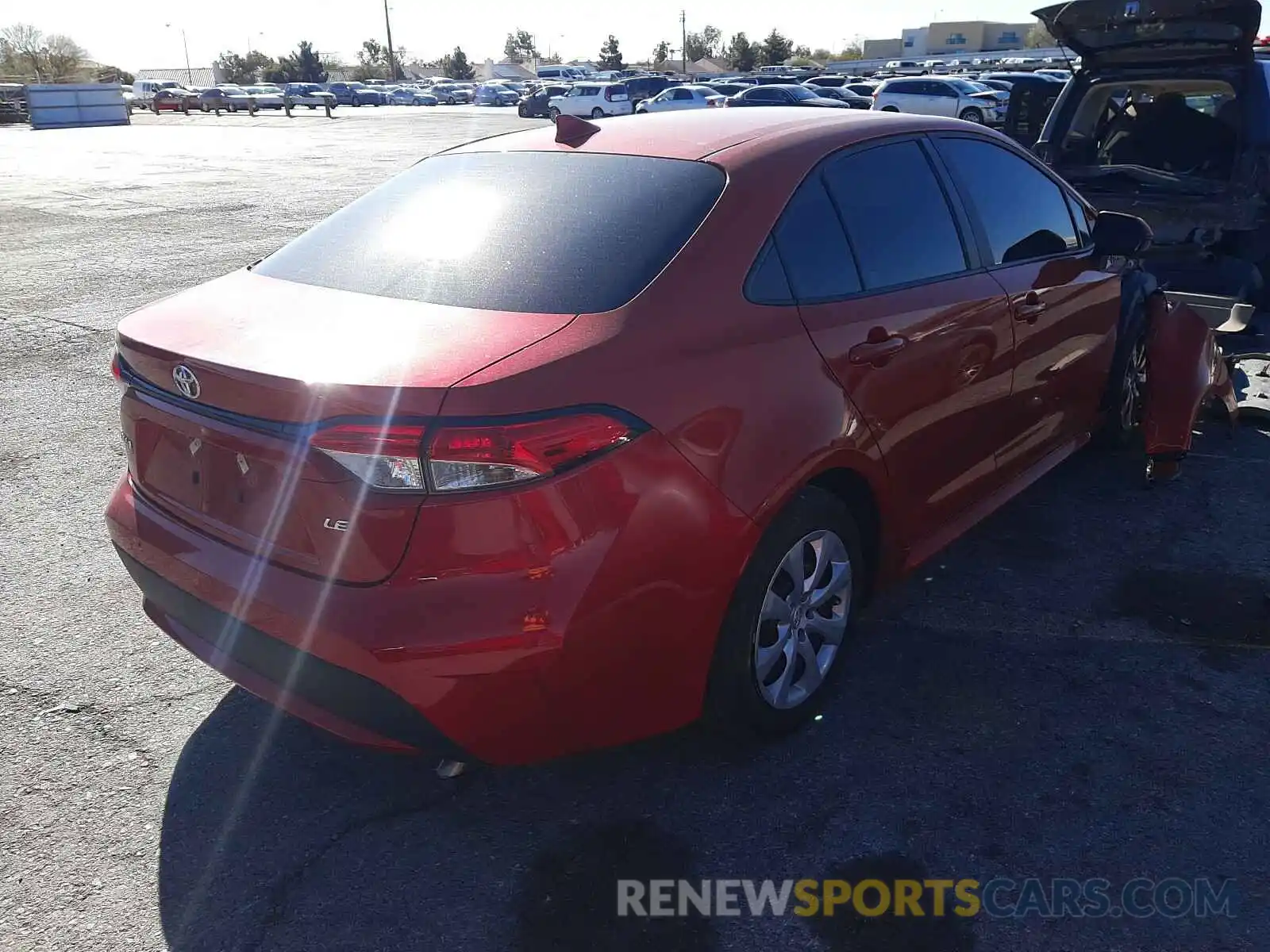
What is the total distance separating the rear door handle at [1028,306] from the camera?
366 centimetres

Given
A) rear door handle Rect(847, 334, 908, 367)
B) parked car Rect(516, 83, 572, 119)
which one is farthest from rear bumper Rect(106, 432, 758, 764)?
parked car Rect(516, 83, 572, 119)

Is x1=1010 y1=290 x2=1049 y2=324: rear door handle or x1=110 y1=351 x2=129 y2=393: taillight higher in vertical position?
x1=110 y1=351 x2=129 y2=393: taillight

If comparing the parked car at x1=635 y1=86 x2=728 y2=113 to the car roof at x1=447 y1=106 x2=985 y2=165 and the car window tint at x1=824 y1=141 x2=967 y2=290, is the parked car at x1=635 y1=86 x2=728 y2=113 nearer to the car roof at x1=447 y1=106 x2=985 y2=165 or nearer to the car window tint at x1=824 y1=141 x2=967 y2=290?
the car roof at x1=447 y1=106 x2=985 y2=165

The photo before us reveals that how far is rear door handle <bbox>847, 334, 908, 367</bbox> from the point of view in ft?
9.39

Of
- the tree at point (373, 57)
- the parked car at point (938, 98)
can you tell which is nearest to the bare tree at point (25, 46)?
the tree at point (373, 57)

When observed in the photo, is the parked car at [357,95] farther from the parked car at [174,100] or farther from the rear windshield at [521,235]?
the rear windshield at [521,235]

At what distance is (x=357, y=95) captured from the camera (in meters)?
64.4

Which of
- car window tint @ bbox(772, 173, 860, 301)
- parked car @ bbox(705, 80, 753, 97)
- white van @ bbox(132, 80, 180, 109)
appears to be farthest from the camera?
white van @ bbox(132, 80, 180, 109)

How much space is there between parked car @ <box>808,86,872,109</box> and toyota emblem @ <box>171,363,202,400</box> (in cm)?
3415

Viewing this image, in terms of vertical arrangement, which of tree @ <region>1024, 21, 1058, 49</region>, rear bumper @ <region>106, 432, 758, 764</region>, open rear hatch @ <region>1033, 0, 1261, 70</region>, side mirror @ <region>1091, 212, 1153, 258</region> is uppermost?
tree @ <region>1024, 21, 1058, 49</region>

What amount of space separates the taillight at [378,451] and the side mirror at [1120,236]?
11.2ft

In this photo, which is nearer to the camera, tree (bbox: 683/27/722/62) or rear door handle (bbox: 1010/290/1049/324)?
rear door handle (bbox: 1010/290/1049/324)

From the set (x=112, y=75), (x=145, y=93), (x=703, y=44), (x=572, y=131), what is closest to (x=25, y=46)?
(x=112, y=75)

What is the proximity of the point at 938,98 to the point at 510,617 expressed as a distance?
105 ft
